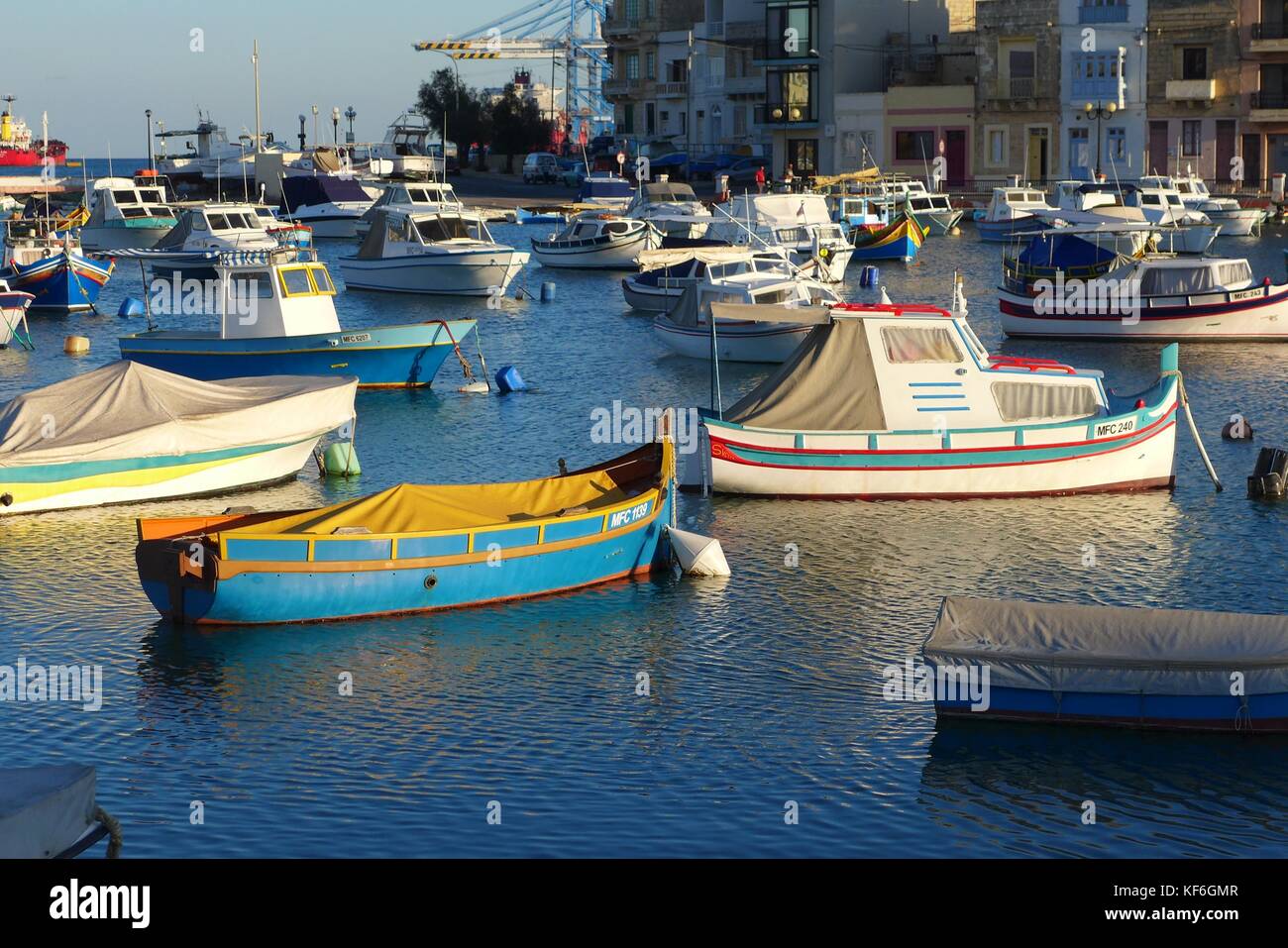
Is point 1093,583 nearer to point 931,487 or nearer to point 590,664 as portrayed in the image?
point 931,487

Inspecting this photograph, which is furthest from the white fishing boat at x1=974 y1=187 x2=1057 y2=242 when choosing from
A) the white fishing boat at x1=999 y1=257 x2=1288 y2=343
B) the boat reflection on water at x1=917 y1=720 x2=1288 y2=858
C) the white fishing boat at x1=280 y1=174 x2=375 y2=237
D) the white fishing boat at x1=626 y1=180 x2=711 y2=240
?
the boat reflection on water at x1=917 y1=720 x2=1288 y2=858

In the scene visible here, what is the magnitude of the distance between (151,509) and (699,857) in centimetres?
1507

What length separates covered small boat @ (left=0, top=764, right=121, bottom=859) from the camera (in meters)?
11.8

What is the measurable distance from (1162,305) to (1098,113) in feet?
164

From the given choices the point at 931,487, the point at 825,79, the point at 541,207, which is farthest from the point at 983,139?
the point at 931,487

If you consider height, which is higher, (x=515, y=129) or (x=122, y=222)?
(x=515, y=129)

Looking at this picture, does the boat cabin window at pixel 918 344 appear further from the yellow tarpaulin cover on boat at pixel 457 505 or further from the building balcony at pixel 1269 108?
the building balcony at pixel 1269 108

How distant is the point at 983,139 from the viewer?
96.2 meters

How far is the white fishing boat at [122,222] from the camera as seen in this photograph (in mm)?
78000

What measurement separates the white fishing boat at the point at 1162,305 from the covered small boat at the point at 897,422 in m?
18.4

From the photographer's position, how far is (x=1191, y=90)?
87.8 m

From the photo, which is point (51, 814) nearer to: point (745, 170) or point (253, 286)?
point (253, 286)

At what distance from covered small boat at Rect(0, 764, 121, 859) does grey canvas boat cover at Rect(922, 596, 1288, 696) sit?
775 cm

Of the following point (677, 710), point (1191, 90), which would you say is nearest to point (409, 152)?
point (1191, 90)
